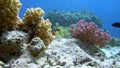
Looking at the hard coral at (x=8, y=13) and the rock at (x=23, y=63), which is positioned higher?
the hard coral at (x=8, y=13)

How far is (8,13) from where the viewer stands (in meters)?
3.95

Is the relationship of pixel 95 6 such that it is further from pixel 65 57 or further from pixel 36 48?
pixel 36 48

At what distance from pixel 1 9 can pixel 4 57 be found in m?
0.97

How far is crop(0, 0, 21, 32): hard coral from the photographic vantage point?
3871 mm

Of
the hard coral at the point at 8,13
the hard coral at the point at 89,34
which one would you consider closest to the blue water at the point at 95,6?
the hard coral at the point at 89,34

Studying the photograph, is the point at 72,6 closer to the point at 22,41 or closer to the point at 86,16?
the point at 86,16

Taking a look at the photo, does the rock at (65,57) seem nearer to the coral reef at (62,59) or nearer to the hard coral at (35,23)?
the coral reef at (62,59)

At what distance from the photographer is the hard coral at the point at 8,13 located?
12.7 ft

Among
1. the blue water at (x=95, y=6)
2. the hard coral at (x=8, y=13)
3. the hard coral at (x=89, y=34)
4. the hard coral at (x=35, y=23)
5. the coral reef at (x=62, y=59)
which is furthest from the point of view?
the blue water at (x=95, y=6)

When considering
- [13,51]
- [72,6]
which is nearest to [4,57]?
[13,51]

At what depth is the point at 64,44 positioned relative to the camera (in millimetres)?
5102

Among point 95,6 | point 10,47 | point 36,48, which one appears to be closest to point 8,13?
point 10,47

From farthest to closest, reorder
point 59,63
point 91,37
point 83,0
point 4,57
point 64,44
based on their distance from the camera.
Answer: point 83,0, point 91,37, point 64,44, point 59,63, point 4,57

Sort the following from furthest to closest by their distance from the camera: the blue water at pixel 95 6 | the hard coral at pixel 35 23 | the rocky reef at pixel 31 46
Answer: the blue water at pixel 95 6, the hard coral at pixel 35 23, the rocky reef at pixel 31 46
